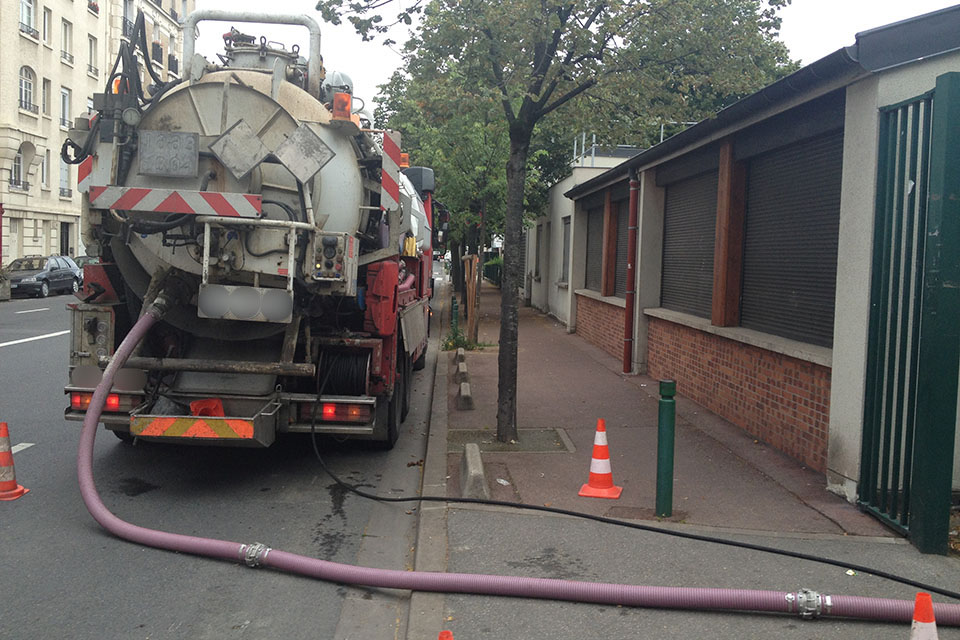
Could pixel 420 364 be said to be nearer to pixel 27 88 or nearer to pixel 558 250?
pixel 558 250

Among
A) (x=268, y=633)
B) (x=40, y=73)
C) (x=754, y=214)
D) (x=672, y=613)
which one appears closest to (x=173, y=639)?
(x=268, y=633)

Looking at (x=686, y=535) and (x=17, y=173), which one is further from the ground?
(x=17, y=173)

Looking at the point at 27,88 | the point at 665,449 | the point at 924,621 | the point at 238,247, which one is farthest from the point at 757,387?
the point at 27,88

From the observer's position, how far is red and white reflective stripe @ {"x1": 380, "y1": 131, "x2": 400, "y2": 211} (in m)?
6.79

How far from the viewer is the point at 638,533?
558 centimetres

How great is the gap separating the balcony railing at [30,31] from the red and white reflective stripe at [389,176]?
34193 mm

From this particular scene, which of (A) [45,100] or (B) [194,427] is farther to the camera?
(A) [45,100]

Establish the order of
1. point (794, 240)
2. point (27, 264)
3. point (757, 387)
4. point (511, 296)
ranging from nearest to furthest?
point (794, 240) < point (511, 296) < point (757, 387) < point (27, 264)

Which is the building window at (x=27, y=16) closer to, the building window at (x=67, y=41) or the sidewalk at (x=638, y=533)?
the building window at (x=67, y=41)

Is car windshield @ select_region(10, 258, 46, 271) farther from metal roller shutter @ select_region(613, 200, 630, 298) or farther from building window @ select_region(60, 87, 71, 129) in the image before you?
metal roller shutter @ select_region(613, 200, 630, 298)

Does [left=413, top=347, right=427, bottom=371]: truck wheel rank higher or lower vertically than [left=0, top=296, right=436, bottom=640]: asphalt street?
higher

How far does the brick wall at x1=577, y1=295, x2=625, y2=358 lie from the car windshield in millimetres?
20827

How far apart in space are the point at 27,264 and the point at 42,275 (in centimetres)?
110

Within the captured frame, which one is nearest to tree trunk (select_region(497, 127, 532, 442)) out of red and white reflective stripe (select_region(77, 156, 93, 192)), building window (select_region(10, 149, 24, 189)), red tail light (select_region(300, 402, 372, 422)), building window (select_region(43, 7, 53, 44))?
red tail light (select_region(300, 402, 372, 422))
